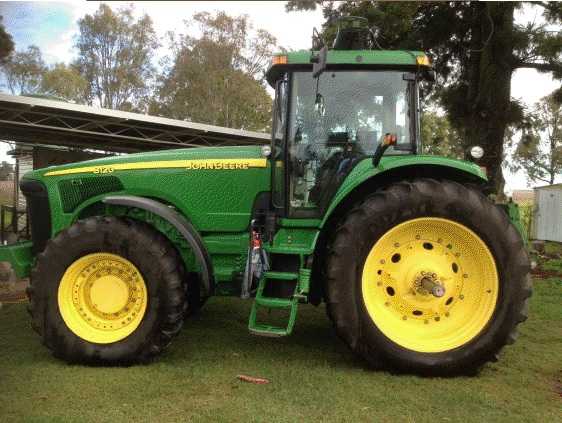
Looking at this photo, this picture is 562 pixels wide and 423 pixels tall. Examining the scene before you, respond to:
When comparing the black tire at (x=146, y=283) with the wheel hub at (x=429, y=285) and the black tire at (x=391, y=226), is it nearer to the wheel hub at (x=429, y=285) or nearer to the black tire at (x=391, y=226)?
the black tire at (x=391, y=226)

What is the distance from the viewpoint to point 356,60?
4.07m

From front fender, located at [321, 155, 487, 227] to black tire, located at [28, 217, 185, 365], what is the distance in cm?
118

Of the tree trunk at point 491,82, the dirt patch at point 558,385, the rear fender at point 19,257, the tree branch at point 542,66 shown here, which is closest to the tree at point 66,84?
the tree trunk at point 491,82

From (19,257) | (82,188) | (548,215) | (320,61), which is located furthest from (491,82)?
(548,215)

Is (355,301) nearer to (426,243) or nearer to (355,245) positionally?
(355,245)

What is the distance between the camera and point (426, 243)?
12.8 feet

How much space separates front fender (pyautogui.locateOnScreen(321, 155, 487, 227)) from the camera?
12.4ft

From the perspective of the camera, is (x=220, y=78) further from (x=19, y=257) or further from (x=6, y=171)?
(x=19, y=257)

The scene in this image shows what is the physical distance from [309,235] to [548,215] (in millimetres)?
14806

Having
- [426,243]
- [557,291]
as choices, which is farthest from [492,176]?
[426,243]

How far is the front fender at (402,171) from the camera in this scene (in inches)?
149

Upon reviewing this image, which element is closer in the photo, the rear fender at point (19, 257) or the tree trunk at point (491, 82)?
the rear fender at point (19, 257)

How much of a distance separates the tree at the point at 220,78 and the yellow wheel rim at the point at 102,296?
25552 millimetres

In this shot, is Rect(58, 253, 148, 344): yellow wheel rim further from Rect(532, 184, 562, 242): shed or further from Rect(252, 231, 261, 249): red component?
Rect(532, 184, 562, 242): shed
